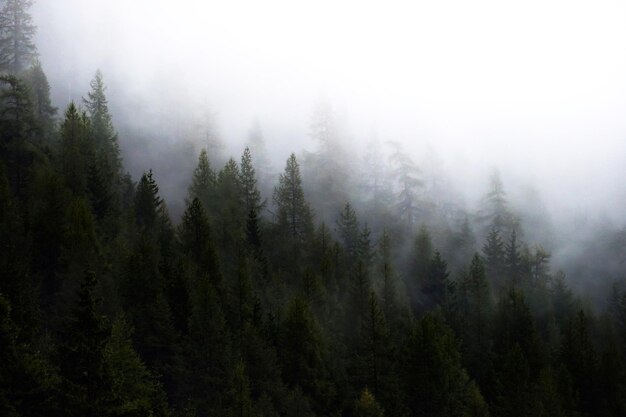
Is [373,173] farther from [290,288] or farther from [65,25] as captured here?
[65,25]

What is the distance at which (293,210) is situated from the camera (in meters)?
65.7

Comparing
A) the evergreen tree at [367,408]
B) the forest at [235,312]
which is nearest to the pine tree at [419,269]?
the forest at [235,312]

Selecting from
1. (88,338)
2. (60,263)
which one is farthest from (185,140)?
(88,338)

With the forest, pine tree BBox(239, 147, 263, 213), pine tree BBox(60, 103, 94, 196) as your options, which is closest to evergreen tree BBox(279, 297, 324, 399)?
the forest

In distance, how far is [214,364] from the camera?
36000 millimetres

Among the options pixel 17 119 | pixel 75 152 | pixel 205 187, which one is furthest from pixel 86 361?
pixel 205 187

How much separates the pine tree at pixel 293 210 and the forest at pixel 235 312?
263 millimetres

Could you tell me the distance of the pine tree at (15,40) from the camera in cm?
8025

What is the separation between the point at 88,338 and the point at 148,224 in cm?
3040

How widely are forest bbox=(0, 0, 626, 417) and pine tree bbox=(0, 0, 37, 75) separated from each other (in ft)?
2.89

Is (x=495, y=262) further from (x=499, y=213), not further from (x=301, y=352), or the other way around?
(x=301, y=352)

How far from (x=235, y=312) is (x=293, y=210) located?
24.4 metres

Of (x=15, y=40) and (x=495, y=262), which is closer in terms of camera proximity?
(x=495, y=262)

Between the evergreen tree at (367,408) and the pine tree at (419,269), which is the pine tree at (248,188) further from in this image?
the evergreen tree at (367,408)
